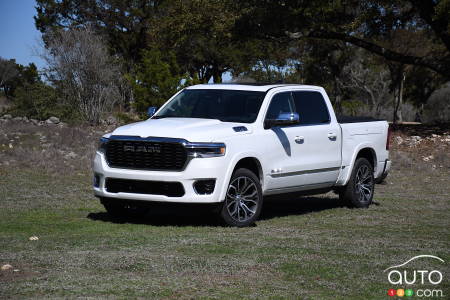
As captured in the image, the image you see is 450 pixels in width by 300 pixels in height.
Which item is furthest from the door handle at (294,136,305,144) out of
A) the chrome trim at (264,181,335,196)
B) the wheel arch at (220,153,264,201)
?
the wheel arch at (220,153,264,201)

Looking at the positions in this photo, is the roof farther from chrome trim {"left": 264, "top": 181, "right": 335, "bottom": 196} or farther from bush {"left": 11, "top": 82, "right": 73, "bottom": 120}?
bush {"left": 11, "top": 82, "right": 73, "bottom": 120}

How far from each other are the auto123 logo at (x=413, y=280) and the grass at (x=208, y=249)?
0.24 feet

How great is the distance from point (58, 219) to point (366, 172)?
201 inches

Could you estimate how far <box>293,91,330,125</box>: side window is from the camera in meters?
12.5

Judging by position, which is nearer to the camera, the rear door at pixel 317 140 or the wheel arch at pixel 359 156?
the rear door at pixel 317 140

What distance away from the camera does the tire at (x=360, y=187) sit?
13438 mm

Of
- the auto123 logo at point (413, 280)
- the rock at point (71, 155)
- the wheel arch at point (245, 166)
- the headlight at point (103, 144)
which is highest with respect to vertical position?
the headlight at point (103, 144)

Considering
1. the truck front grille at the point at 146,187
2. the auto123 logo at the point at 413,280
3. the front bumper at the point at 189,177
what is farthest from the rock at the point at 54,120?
the auto123 logo at the point at 413,280

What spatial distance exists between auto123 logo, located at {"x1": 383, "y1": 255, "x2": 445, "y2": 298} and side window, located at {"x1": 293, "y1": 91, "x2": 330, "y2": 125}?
4.25 meters

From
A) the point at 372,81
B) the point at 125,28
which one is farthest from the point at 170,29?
the point at 372,81

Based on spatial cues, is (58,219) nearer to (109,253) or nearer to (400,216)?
(109,253)

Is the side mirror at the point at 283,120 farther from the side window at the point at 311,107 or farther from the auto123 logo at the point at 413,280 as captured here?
the auto123 logo at the point at 413,280

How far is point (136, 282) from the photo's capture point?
24.0ft

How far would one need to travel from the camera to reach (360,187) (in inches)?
539
